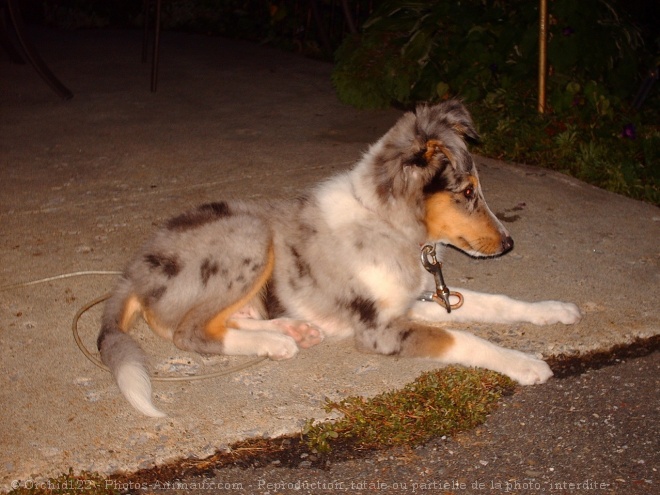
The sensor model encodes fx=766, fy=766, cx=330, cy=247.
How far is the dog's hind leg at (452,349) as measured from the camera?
3.68 metres

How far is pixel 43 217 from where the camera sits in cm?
557

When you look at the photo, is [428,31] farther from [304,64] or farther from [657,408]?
[657,408]

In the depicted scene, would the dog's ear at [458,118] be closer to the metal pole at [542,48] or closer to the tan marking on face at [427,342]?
the tan marking on face at [427,342]

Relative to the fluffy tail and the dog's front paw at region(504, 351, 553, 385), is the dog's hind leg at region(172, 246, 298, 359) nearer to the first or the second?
the fluffy tail

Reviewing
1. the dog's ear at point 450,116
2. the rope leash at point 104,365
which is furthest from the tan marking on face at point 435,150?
the rope leash at point 104,365

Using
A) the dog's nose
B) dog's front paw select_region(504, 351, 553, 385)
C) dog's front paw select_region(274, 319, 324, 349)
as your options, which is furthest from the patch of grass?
the dog's nose

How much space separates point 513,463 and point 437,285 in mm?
1203

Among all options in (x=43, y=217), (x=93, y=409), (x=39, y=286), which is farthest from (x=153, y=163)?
(x=93, y=409)

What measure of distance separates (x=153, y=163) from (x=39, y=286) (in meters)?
2.35

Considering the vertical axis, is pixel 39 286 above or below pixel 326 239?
below

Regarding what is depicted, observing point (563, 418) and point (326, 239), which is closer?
point (563, 418)

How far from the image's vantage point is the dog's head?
371 cm

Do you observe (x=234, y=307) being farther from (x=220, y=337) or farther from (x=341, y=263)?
(x=341, y=263)

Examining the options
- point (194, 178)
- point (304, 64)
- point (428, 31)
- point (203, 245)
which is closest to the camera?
point (203, 245)
